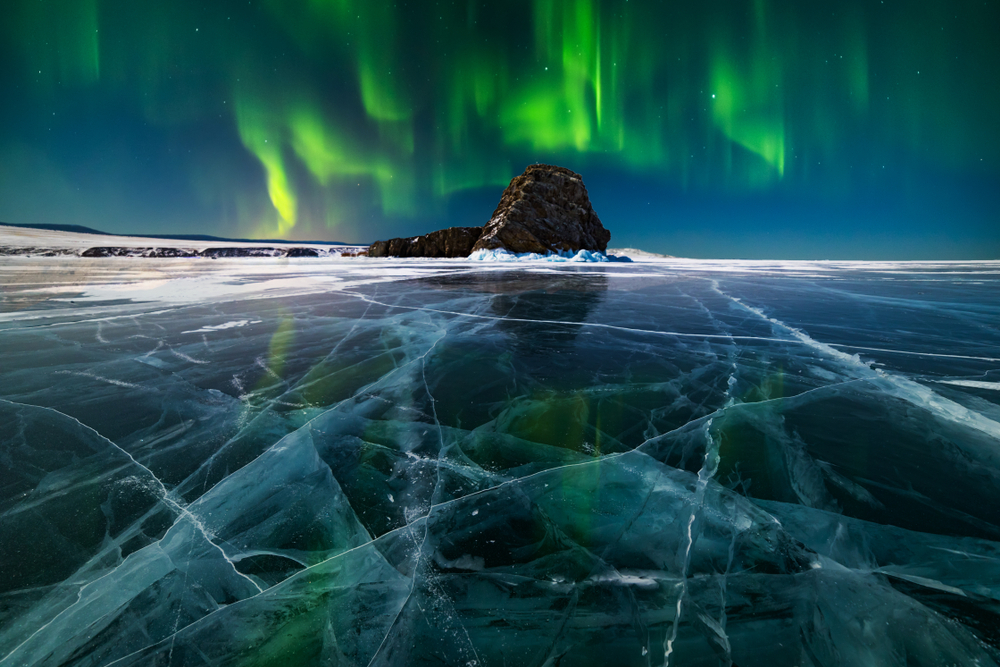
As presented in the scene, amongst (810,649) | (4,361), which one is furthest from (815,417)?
(4,361)

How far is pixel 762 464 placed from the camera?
1649mm

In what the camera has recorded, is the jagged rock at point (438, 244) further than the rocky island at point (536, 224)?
Yes

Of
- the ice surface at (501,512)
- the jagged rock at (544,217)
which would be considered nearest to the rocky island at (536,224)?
the jagged rock at (544,217)

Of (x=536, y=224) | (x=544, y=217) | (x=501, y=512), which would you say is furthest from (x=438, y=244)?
(x=501, y=512)

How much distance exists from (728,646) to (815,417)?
1.65 meters

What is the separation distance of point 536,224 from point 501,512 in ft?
158

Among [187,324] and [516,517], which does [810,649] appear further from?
[187,324]

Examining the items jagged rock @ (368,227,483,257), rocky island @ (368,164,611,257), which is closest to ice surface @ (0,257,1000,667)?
rocky island @ (368,164,611,257)

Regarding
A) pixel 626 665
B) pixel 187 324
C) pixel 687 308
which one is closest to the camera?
pixel 626 665

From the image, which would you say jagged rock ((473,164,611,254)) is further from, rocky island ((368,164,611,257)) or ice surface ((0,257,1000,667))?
ice surface ((0,257,1000,667))

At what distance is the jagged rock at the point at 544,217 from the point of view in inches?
1807

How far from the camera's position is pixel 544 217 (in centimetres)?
4794

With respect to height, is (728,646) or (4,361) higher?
(4,361)

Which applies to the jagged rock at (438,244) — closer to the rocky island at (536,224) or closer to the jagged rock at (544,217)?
the rocky island at (536,224)
